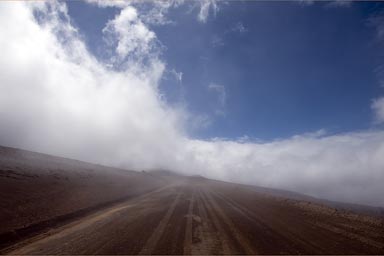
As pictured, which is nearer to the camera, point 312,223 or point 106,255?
point 106,255

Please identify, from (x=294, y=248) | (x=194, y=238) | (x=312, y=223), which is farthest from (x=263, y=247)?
(x=312, y=223)

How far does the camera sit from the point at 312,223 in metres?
15.3

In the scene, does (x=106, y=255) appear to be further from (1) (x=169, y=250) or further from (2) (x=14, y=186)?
(2) (x=14, y=186)

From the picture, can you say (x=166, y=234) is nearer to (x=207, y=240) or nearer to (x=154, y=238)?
(x=154, y=238)

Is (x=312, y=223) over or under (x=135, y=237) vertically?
over

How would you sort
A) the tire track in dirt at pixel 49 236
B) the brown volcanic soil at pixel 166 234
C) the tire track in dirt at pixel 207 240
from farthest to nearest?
the brown volcanic soil at pixel 166 234
the tire track in dirt at pixel 49 236
the tire track in dirt at pixel 207 240

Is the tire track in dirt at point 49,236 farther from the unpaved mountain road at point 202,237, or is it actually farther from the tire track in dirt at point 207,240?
the tire track in dirt at point 207,240

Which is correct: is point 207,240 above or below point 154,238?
above

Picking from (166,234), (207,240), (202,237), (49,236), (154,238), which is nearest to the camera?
(207,240)

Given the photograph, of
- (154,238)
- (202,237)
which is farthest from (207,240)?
(154,238)

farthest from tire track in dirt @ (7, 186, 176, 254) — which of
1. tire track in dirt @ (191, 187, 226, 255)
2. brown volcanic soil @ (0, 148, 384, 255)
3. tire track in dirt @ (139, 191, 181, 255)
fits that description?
tire track in dirt @ (191, 187, 226, 255)

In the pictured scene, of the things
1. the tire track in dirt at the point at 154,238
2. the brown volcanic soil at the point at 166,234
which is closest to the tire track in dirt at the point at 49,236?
the brown volcanic soil at the point at 166,234


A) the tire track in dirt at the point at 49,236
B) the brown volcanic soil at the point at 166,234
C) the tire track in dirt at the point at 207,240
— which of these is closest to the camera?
the tire track in dirt at the point at 207,240

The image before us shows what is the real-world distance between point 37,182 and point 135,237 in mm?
18594
